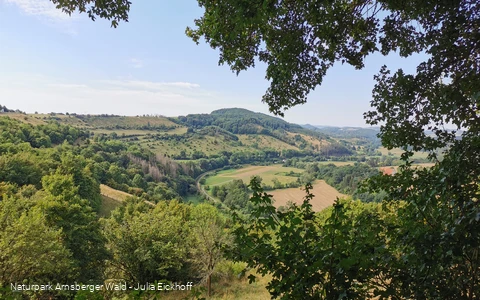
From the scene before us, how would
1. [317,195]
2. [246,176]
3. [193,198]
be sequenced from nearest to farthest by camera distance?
[317,195], [193,198], [246,176]

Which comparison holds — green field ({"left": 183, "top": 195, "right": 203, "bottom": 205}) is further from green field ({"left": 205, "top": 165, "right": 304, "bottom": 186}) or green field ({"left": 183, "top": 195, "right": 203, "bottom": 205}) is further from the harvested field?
the harvested field

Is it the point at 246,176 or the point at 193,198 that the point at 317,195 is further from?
the point at 246,176

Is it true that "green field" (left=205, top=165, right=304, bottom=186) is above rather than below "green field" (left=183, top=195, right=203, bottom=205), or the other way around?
above

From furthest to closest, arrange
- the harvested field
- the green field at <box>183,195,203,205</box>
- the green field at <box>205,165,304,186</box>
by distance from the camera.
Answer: the green field at <box>205,165,304,186</box> → the green field at <box>183,195,203,205</box> → the harvested field

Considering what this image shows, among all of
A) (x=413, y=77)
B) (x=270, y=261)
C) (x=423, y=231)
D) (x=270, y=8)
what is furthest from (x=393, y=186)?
(x=270, y=8)

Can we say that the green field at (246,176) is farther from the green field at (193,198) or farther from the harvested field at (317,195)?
the harvested field at (317,195)

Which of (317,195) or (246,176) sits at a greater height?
(317,195)

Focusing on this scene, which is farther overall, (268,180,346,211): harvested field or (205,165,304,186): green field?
(205,165,304,186): green field

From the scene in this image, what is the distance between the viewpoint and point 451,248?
2.46 metres

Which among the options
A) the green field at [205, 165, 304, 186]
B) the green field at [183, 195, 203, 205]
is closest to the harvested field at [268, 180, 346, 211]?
the green field at [205, 165, 304, 186]

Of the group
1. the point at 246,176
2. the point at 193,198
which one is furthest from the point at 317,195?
the point at 246,176

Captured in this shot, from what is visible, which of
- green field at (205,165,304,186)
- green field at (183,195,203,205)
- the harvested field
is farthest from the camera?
green field at (205,165,304,186)

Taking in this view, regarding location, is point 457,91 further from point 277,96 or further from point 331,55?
point 277,96

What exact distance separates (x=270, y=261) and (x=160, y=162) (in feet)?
330
